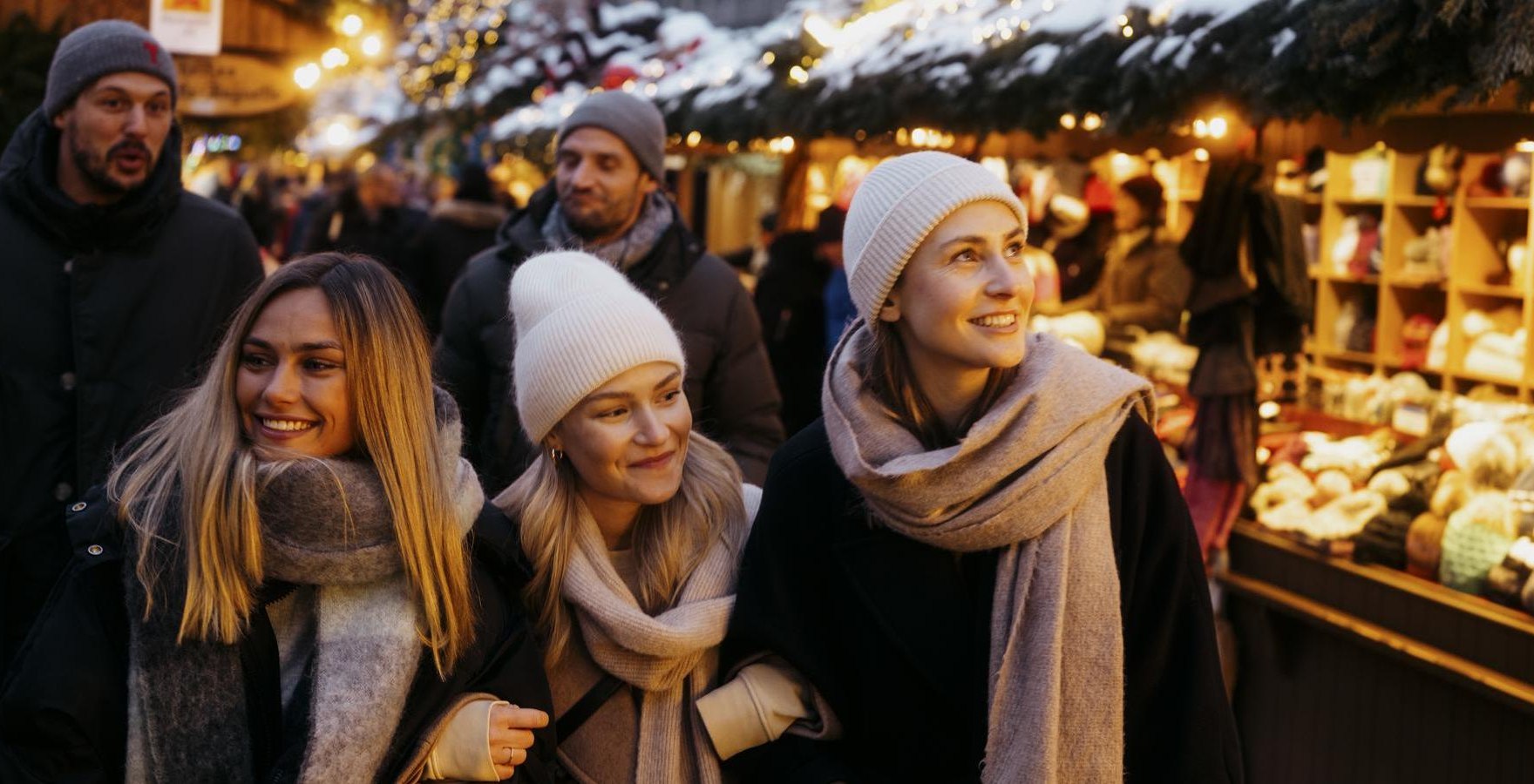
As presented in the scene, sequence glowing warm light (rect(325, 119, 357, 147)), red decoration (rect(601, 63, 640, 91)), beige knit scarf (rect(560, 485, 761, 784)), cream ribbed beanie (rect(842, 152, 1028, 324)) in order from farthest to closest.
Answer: glowing warm light (rect(325, 119, 357, 147)) → red decoration (rect(601, 63, 640, 91)) → beige knit scarf (rect(560, 485, 761, 784)) → cream ribbed beanie (rect(842, 152, 1028, 324))

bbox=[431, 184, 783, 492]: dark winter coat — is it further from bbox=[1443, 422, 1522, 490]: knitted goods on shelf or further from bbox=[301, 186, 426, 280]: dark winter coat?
bbox=[301, 186, 426, 280]: dark winter coat

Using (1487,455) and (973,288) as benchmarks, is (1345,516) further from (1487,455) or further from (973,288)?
(973,288)

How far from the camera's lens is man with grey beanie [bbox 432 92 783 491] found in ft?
14.0

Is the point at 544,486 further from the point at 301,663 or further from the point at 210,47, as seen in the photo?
the point at 210,47

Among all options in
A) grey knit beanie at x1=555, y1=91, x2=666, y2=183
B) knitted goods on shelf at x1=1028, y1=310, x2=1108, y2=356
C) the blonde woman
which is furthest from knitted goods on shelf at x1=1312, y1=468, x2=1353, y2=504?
the blonde woman

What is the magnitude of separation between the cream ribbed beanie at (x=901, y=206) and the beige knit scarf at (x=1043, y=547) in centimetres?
29

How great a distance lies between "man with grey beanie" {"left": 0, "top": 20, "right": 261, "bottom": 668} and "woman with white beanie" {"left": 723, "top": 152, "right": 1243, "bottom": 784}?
1.70 m

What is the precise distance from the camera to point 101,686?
239 centimetres

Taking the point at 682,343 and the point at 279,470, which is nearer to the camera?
the point at 279,470

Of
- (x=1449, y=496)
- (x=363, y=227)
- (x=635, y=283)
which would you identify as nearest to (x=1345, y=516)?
(x=1449, y=496)

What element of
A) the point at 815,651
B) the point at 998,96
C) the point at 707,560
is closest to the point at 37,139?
the point at 707,560

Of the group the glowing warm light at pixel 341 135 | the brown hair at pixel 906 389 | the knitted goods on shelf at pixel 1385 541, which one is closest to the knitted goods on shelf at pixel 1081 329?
the knitted goods on shelf at pixel 1385 541

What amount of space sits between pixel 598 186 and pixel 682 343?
1.58 feet

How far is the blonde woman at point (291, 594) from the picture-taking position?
7.82 feet
